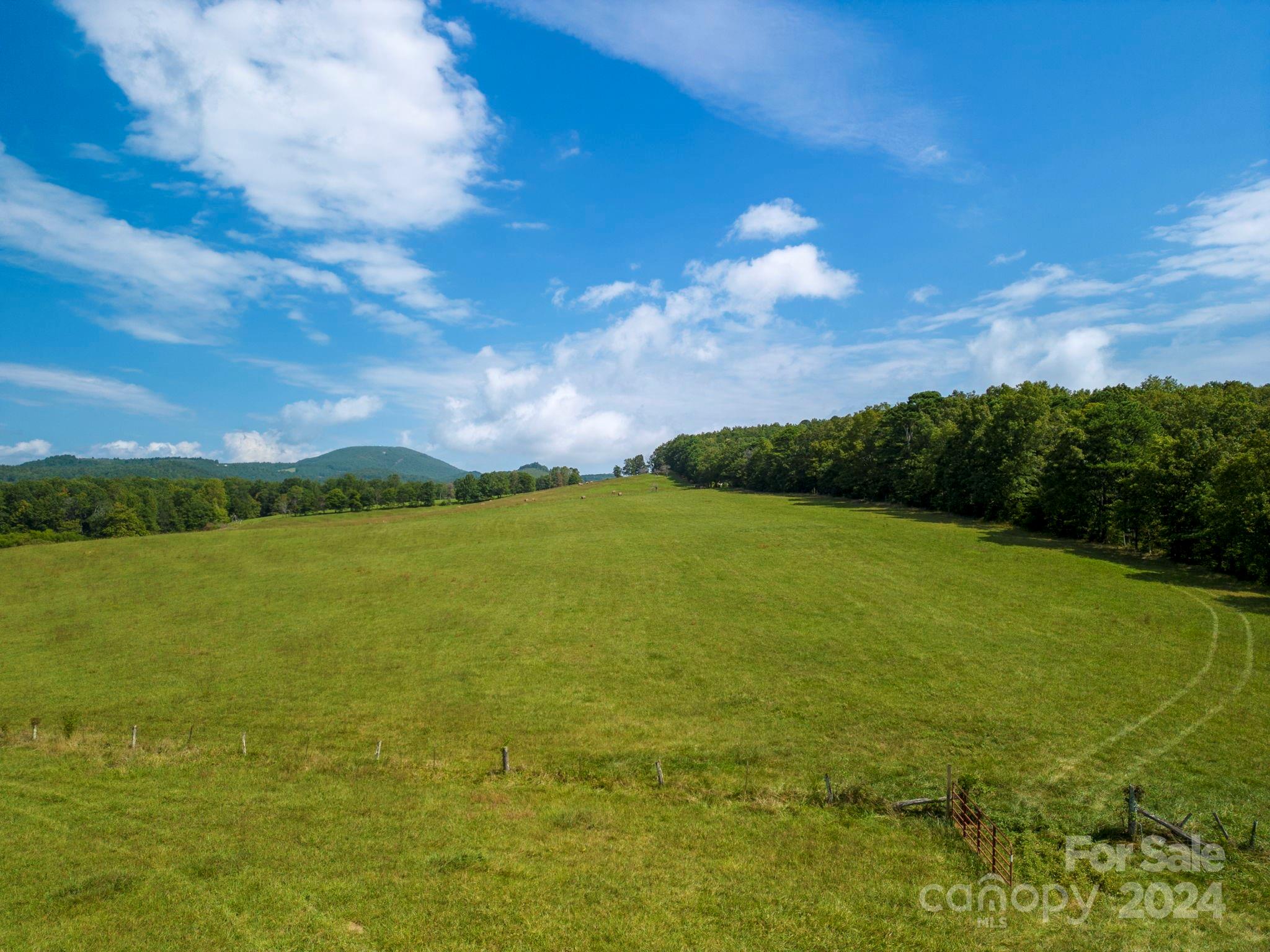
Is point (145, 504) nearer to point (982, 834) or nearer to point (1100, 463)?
point (982, 834)

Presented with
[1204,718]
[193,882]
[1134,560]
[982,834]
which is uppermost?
[1134,560]

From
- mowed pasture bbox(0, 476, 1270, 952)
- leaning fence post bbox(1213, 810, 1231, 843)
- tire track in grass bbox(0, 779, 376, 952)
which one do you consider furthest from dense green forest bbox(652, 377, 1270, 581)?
tire track in grass bbox(0, 779, 376, 952)

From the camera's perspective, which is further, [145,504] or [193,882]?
[145,504]

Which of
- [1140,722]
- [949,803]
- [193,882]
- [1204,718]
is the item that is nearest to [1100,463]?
[1204,718]

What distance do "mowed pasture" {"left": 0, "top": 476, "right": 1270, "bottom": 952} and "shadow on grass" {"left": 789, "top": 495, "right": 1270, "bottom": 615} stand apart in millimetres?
→ 670

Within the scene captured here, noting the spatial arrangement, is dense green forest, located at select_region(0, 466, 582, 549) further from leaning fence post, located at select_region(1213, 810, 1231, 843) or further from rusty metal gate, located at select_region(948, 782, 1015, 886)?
leaning fence post, located at select_region(1213, 810, 1231, 843)

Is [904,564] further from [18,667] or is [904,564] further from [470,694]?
[18,667]

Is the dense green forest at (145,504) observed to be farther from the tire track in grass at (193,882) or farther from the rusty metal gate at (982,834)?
the rusty metal gate at (982,834)

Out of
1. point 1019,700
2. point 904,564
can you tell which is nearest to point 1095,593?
point 904,564

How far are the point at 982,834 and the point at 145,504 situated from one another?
187m

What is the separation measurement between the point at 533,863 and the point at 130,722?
26438mm

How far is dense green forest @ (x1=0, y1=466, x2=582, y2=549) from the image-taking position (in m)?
130

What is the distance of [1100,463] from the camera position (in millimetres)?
62188

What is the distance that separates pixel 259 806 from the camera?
20500 millimetres
